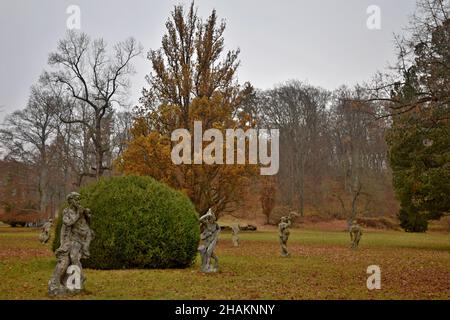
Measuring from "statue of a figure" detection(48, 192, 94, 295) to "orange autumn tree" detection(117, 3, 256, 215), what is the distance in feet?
49.4

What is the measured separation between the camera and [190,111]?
88.7 ft

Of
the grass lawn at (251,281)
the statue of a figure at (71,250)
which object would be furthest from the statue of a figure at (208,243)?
the statue of a figure at (71,250)

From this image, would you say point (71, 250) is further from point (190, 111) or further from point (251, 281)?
point (190, 111)

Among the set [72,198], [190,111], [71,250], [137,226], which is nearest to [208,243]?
[137,226]

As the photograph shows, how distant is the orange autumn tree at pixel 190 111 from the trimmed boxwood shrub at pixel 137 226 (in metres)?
10.1

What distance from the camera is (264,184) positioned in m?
49.2

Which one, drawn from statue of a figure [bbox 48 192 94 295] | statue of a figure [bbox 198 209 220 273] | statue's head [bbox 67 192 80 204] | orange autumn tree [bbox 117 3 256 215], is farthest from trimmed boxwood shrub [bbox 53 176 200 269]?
orange autumn tree [bbox 117 3 256 215]

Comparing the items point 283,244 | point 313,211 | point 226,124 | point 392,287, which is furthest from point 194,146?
point 313,211

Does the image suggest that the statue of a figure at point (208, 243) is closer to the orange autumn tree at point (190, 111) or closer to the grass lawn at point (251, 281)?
the grass lawn at point (251, 281)

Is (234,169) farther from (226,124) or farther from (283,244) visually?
(283,244)

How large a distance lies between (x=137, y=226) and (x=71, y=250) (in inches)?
171

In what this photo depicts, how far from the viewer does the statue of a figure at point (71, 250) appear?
380 inches

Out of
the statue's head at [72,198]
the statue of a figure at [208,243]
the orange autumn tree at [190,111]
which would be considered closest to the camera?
the statue's head at [72,198]
